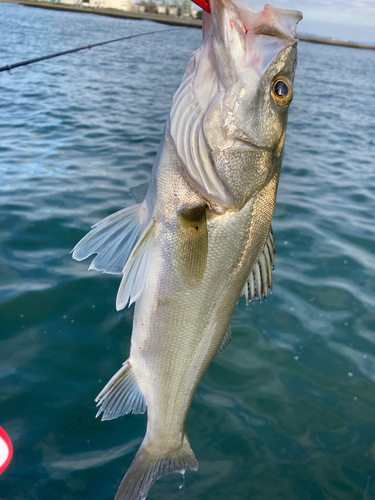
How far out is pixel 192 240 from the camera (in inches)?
76.6

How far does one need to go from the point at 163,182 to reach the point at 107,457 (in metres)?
2.05

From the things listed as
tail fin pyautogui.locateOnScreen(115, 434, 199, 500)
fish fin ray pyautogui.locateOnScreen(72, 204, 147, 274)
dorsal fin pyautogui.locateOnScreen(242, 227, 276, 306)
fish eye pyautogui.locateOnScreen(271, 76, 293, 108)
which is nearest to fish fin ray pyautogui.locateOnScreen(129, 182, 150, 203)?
fish fin ray pyautogui.locateOnScreen(72, 204, 147, 274)

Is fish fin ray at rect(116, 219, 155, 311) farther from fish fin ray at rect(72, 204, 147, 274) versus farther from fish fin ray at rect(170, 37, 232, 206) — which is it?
fish fin ray at rect(170, 37, 232, 206)

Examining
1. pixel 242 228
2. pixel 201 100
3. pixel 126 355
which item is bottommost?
pixel 126 355

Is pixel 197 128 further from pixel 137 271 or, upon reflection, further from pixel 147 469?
pixel 147 469

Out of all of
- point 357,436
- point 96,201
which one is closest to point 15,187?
point 96,201

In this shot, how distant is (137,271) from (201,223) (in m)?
0.41

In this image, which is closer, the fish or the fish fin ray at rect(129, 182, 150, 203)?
the fish

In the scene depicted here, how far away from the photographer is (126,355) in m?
3.69

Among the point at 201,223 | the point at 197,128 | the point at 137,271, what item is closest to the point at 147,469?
the point at 137,271

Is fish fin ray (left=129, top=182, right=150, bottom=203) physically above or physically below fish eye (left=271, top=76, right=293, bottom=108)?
below

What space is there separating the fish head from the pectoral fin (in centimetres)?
10

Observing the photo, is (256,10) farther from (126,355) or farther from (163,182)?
(126,355)

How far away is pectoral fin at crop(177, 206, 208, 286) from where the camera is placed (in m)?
1.94
